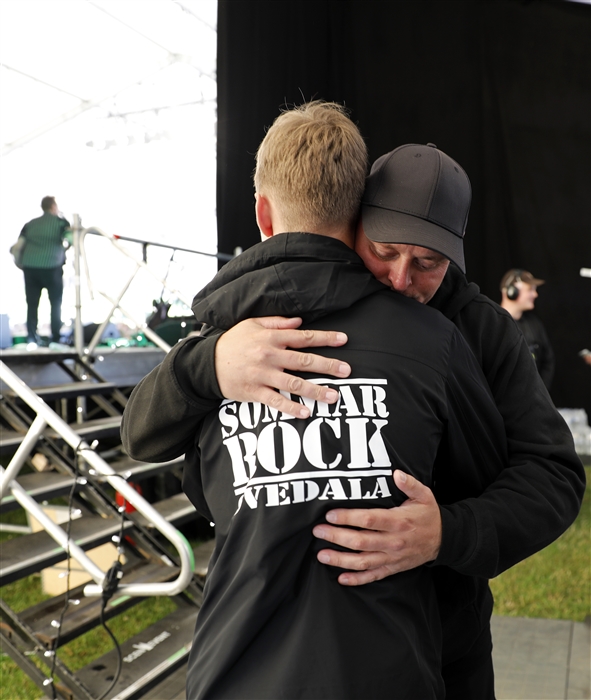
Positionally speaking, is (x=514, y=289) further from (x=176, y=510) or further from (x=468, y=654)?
(x=468, y=654)

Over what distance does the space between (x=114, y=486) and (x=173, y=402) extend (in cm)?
162

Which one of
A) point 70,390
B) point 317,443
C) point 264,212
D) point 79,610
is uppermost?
point 264,212

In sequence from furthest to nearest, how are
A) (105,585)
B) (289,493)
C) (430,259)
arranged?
1. (105,585)
2. (430,259)
3. (289,493)

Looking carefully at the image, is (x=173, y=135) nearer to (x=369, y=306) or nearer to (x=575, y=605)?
(x=575, y=605)

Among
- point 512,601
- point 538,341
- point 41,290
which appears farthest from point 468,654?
point 41,290

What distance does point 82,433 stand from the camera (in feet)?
11.3

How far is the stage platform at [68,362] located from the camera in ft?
13.0

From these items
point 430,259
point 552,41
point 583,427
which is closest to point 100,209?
point 552,41

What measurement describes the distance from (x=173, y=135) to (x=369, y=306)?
1067 centimetres

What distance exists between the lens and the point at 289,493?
834mm

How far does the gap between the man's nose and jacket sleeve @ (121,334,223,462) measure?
27 centimetres

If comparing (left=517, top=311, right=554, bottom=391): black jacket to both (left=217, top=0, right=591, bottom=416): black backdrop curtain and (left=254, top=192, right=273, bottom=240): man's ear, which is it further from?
(left=254, top=192, right=273, bottom=240): man's ear

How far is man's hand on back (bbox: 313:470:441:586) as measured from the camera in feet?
2.71

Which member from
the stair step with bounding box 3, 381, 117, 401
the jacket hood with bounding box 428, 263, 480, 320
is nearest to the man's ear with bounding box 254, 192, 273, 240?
the jacket hood with bounding box 428, 263, 480, 320
